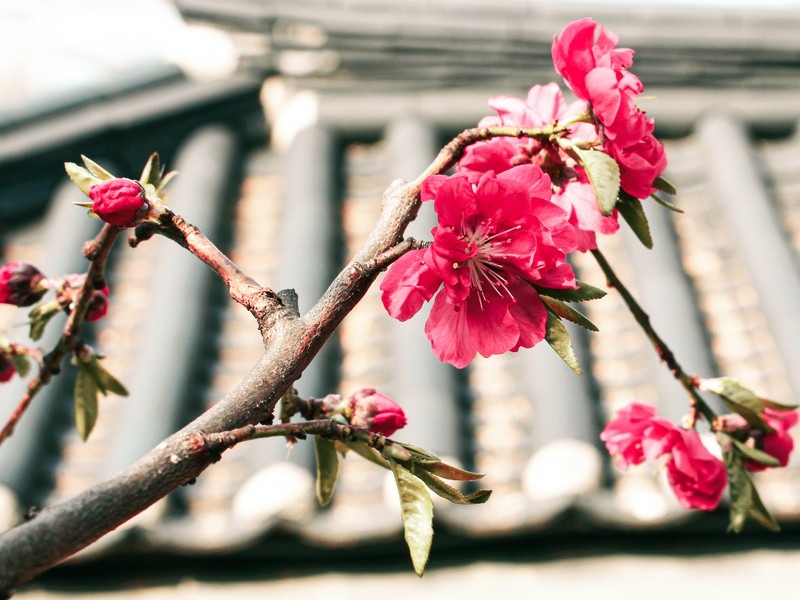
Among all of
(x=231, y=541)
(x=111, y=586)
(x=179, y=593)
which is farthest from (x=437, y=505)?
(x=111, y=586)

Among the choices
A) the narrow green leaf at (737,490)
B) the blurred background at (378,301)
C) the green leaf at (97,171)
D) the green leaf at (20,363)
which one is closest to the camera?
the green leaf at (97,171)

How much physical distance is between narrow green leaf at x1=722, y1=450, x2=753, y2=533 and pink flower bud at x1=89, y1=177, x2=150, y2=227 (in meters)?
0.47

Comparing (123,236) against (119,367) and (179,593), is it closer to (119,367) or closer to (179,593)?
(119,367)

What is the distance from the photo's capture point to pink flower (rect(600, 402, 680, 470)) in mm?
802

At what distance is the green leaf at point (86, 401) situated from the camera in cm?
81

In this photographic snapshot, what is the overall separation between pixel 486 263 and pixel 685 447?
0.31m

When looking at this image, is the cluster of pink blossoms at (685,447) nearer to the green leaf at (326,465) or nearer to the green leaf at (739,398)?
the green leaf at (739,398)

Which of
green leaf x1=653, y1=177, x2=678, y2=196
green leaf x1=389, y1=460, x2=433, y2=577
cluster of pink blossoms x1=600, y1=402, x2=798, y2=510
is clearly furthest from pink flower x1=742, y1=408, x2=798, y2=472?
green leaf x1=389, y1=460, x2=433, y2=577

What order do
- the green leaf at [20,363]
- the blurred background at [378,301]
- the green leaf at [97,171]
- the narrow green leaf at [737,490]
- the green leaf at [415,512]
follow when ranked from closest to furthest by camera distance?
the green leaf at [415,512]
the green leaf at [97,171]
the narrow green leaf at [737,490]
the green leaf at [20,363]
the blurred background at [378,301]

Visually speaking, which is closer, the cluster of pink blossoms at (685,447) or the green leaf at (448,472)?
the green leaf at (448,472)

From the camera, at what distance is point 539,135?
1.92ft

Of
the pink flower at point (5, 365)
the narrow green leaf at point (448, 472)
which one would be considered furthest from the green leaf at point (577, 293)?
the pink flower at point (5, 365)

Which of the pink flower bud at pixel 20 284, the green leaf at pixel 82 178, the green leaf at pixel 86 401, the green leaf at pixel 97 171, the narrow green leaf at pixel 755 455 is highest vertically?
the pink flower bud at pixel 20 284

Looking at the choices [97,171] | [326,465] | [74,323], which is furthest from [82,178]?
[326,465]
